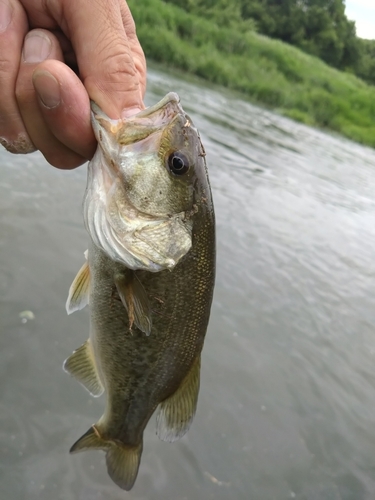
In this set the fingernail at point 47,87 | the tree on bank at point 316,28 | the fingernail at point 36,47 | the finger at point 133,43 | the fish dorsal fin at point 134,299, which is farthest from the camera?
the tree on bank at point 316,28

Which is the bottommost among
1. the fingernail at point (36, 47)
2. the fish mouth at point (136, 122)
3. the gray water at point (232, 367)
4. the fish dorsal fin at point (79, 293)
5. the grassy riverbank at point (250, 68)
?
the grassy riverbank at point (250, 68)

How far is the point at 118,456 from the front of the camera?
234cm

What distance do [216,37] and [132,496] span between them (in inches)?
1100

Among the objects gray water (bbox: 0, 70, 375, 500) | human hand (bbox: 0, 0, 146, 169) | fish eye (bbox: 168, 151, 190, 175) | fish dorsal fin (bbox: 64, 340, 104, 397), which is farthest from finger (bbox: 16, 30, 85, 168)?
gray water (bbox: 0, 70, 375, 500)

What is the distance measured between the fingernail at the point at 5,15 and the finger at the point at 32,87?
0.08 meters

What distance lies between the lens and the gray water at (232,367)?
297cm

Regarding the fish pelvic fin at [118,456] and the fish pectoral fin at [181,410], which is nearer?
the fish pectoral fin at [181,410]

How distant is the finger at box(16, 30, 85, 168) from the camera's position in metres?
1.65

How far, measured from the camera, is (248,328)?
4.52m

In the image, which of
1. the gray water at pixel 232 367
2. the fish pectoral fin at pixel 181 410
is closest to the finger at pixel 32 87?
the fish pectoral fin at pixel 181 410

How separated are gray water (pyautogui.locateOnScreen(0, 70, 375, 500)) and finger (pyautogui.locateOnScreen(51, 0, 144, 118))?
2197mm

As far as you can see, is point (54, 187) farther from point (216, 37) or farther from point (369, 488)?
point (216, 37)

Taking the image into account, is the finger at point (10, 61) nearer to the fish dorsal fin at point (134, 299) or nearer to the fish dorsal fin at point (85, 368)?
the fish dorsal fin at point (134, 299)

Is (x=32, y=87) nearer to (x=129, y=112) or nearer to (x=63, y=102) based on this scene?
(x=63, y=102)
